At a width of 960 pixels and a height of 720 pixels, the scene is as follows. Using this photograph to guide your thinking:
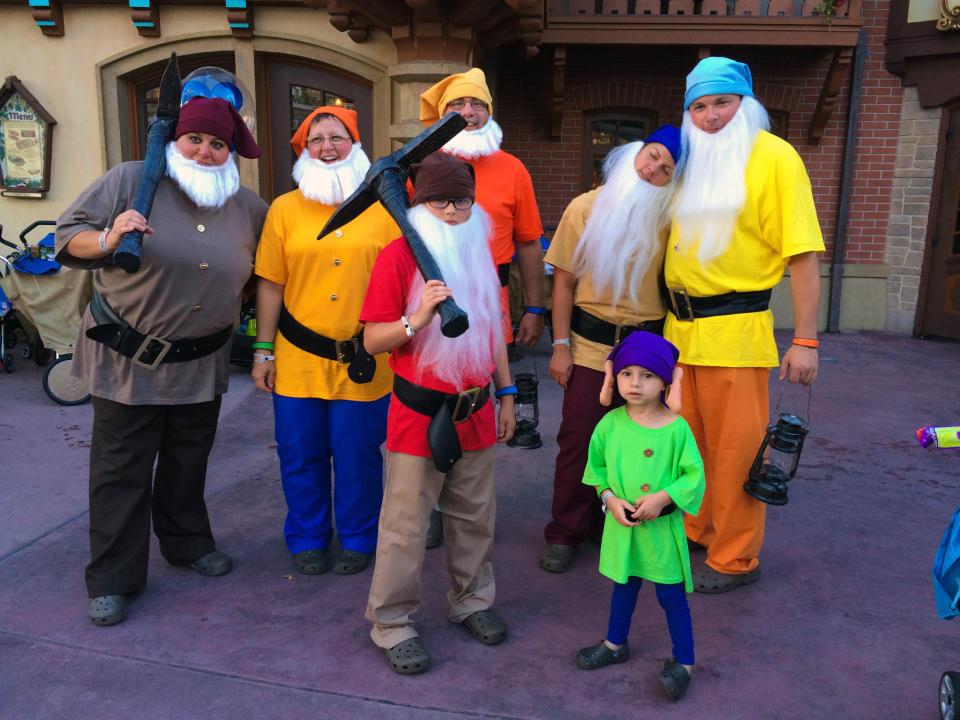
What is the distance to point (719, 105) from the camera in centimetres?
304

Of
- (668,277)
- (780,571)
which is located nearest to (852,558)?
(780,571)

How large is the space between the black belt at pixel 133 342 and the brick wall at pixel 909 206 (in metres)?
8.95

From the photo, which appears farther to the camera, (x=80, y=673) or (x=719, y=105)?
(x=719, y=105)

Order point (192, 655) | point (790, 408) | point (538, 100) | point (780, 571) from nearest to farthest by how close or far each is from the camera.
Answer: point (192, 655), point (780, 571), point (790, 408), point (538, 100)

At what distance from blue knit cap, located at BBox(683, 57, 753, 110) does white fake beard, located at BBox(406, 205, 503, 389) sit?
104 centimetres

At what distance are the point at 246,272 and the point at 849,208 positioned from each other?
8.49 m

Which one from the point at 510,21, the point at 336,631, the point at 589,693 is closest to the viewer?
the point at 589,693

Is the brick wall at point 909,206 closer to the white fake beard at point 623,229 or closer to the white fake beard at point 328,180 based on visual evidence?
the white fake beard at point 623,229

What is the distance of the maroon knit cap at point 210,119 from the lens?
2914mm

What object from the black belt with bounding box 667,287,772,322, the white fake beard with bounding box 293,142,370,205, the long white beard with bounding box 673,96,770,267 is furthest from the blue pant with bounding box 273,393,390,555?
the long white beard with bounding box 673,96,770,267

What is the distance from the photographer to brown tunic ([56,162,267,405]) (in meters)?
2.87

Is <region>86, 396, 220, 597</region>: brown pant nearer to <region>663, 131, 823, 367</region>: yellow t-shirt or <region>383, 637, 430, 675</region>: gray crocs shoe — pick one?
<region>383, 637, 430, 675</region>: gray crocs shoe

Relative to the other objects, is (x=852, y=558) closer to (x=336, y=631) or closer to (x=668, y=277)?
(x=668, y=277)

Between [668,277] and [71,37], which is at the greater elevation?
[71,37]
